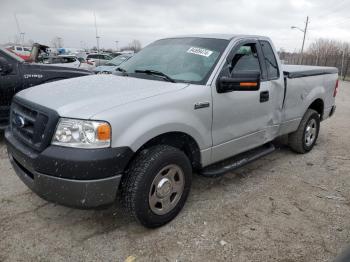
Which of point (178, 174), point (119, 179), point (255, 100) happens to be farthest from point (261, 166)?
point (119, 179)

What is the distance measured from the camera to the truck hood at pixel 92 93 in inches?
102

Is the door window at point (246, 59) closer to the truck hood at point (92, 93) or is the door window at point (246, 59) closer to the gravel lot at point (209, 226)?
the truck hood at point (92, 93)

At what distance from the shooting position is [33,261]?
262 cm

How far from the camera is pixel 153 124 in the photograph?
274cm

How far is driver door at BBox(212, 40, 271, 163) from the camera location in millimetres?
3412

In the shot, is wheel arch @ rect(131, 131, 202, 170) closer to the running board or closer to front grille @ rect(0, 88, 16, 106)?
the running board

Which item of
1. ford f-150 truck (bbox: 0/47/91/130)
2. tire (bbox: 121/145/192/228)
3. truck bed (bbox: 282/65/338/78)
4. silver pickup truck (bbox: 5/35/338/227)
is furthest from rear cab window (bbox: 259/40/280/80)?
ford f-150 truck (bbox: 0/47/91/130)

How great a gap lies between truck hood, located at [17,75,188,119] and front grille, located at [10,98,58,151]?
0.07m

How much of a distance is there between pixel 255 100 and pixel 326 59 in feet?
119

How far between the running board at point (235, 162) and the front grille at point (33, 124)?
5.39ft

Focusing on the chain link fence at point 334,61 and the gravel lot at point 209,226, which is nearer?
the gravel lot at point 209,226

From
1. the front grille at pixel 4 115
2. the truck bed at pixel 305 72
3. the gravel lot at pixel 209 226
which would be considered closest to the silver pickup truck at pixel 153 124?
the truck bed at pixel 305 72

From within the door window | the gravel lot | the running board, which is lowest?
the gravel lot

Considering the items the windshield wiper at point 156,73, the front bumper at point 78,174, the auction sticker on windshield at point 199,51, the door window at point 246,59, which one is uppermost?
the auction sticker on windshield at point 199,51
